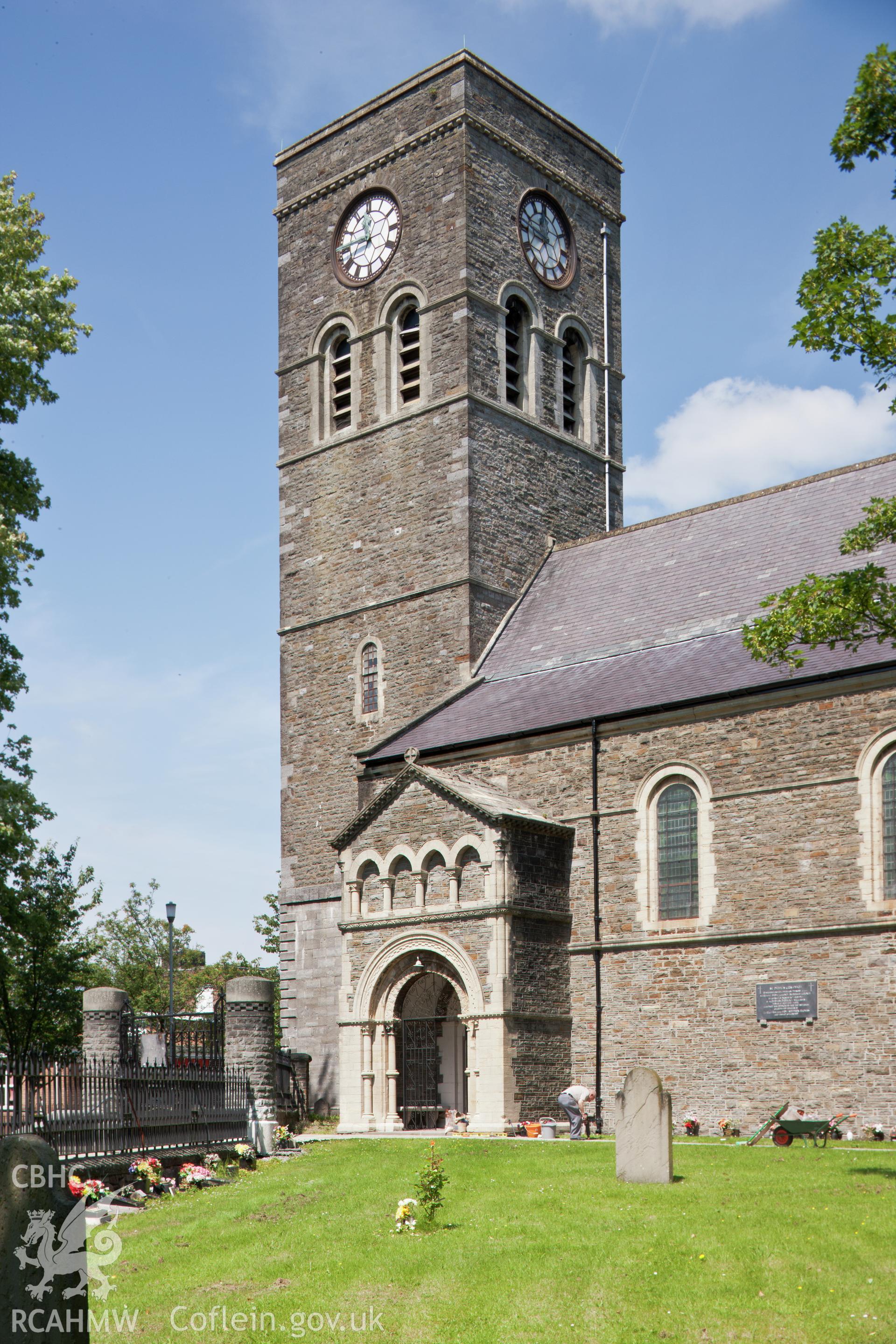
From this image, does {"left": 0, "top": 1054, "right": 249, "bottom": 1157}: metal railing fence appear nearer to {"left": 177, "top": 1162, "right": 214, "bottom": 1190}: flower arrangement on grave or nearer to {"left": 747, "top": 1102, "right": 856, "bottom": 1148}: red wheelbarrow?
{"left": 177, "top": 1162, "right": 214, "bottom": 1190}: flower arrangement on grave

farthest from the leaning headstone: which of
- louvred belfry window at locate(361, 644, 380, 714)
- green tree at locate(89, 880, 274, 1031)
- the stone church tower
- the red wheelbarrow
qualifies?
green tree at locate(89, 880, 274, 1031)

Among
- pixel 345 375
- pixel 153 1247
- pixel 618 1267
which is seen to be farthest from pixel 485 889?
pixel 345 375

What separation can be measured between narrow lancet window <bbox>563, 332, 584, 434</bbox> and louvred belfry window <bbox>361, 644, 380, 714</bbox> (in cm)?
845

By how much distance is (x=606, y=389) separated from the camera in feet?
127

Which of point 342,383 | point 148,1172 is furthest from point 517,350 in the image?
point 148,1172

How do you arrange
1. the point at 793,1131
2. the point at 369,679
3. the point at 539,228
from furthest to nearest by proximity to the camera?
the point at 539,228, the point at 369,679, the point at 793,1131

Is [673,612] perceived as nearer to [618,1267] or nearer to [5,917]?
[5,917]

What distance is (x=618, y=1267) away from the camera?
11555mm

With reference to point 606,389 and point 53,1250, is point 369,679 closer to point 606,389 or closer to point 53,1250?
point 606,389

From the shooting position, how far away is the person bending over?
23266 mm

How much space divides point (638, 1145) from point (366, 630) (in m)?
20.1

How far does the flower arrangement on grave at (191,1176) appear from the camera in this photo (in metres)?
18.5

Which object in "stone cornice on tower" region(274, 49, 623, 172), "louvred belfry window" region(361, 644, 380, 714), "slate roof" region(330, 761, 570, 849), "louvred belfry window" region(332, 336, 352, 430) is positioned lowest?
"slate roof" region(330, 761, 570, 849)

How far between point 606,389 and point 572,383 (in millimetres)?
1046
